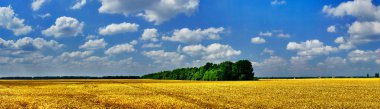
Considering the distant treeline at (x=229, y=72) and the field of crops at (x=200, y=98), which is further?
the distant treeline at (x=229, y=72)

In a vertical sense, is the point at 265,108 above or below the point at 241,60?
below

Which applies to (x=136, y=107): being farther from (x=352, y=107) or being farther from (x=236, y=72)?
(x=236, y=72)

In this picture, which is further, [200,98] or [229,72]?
[229,72]

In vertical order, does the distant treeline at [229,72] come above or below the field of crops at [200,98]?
above

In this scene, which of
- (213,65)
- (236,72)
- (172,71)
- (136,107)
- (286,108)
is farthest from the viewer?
(172,71)

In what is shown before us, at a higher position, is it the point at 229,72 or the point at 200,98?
the point at 229,72

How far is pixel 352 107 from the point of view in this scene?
31.1 metres

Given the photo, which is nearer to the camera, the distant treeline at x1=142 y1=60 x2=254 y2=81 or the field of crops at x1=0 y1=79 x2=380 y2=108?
the field of crops at x1=0 y1=79 x2=380 y2=108

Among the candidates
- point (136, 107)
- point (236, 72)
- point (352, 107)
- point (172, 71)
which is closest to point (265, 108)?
point (352, 107)

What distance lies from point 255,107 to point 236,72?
357 ft

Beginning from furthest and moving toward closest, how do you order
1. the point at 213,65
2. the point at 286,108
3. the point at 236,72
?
the point at 213,65 → the point at 236,72 → the point at 286,108

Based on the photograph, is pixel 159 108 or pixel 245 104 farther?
pixel 245 104

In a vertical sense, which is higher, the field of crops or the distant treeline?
the distant treeline

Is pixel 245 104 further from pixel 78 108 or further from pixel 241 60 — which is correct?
pixel 241 60
